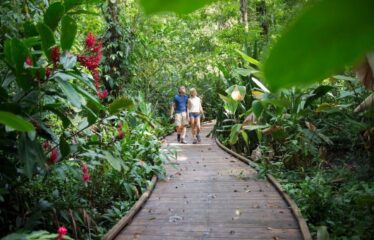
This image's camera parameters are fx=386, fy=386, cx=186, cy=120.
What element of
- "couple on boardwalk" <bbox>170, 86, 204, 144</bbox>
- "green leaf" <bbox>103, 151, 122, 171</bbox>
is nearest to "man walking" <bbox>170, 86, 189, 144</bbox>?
"couple on boardwalk" <bbox>170, 86, 204, 144</bbox>

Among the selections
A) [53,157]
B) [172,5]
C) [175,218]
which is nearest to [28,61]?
[53,157]

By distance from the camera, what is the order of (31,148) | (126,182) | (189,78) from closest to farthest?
(31,148) < (126,182) < (189,78)

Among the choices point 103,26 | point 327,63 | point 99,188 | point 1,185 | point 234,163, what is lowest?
point 234,163

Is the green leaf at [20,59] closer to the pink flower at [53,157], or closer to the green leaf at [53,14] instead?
the green leaf at [53,14]

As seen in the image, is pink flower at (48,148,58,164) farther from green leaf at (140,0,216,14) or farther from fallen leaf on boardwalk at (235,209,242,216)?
green leaf at (140,0,216,14)

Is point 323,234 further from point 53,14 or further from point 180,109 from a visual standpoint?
point 180,109

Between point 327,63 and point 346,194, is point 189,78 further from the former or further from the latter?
point 327,63

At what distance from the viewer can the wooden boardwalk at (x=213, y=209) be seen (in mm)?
3844

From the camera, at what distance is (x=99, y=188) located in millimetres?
4645

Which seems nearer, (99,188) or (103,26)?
(99,188)

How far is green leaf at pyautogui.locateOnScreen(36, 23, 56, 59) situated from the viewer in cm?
252

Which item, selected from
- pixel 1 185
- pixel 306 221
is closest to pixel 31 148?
pixel 1 185

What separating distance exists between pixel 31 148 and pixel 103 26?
20.4ft

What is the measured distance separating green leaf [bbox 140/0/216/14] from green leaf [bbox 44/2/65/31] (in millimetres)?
2725
